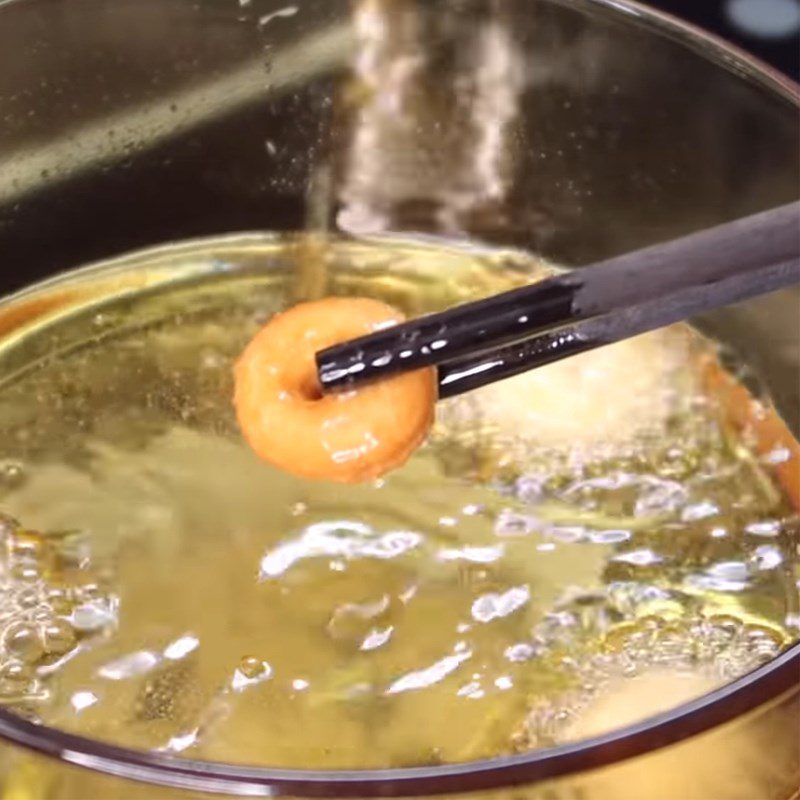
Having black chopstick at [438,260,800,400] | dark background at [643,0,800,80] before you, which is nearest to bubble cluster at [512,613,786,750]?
black chopstick at [438,260,800,400]

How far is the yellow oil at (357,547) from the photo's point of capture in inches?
23.9

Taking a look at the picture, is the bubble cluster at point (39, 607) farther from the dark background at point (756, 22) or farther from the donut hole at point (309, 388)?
the dark background at point (756, 22)

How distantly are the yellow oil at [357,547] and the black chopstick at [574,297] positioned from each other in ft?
0.49

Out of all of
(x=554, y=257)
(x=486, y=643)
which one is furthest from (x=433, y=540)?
(x=554, y=257)

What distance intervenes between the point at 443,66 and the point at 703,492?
291mm

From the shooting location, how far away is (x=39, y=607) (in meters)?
0.66

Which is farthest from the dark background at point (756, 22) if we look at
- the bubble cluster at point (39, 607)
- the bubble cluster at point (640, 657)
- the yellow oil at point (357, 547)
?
the bubble cluster at point (39, 607)

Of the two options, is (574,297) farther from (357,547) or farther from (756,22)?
(756,22)

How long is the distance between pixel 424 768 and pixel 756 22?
683 mm

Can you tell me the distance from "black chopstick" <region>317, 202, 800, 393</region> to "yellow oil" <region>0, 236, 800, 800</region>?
15 centimetres

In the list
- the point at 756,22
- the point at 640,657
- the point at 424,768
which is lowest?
the point at 424,768

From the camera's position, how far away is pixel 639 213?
82cm

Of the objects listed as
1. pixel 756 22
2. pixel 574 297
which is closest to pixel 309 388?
pixel 574 297

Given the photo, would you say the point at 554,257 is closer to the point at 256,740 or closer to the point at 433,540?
the point at 433,540
